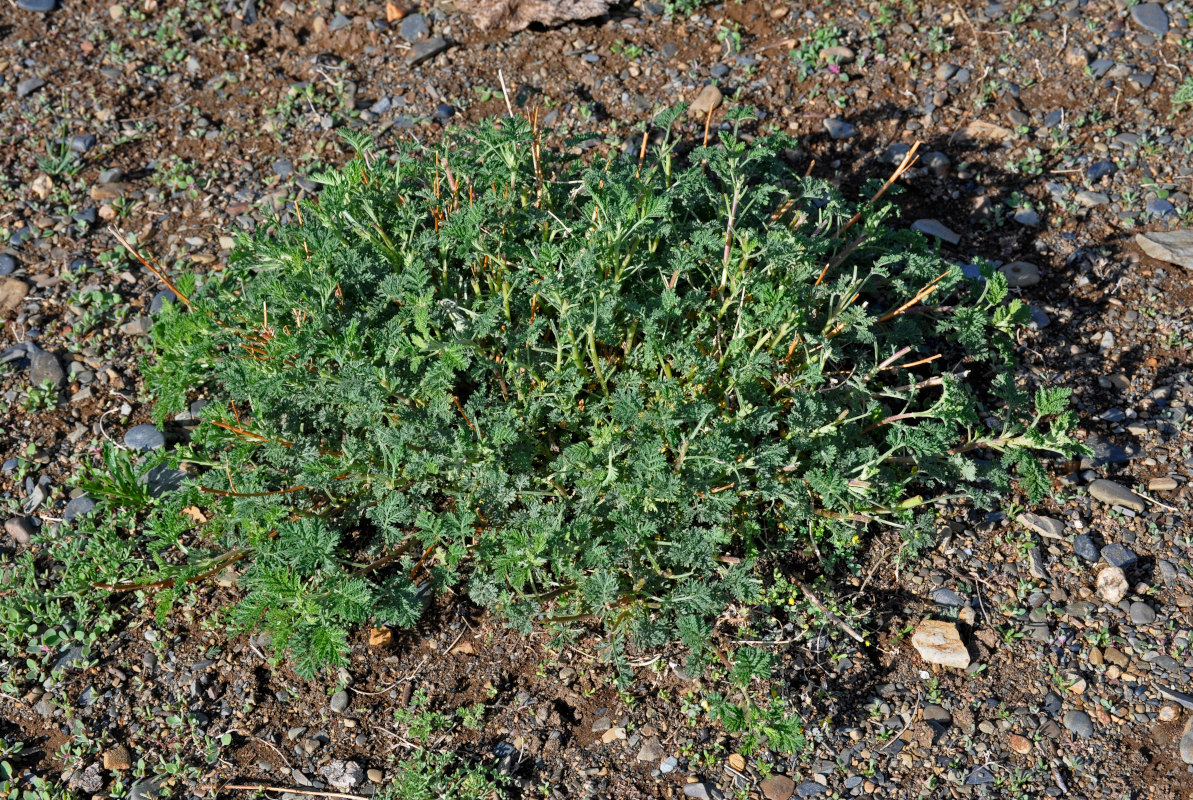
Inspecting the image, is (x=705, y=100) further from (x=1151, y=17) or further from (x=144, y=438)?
(x=144, y=438)

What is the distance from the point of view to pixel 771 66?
17.2 ft

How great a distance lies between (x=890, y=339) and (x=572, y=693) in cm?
170

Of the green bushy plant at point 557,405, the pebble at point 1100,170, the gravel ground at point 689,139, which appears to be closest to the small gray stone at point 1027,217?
the gravel ground at point 689,139

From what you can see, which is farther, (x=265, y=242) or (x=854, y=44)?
(x=854, y=44)

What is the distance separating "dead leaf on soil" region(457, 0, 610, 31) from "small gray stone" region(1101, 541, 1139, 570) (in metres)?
3.74

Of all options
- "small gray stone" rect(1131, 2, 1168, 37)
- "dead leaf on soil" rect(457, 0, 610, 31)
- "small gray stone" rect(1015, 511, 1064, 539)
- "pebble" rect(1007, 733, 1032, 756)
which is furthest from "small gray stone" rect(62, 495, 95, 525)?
"small gray stone" rect(1131, 2, 1168, 37)

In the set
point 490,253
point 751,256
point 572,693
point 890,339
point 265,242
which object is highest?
point 265,242

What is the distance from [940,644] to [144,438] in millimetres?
3193

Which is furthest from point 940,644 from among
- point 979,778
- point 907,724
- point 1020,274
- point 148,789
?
point 148,789

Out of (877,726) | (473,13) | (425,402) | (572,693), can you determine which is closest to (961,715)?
(877,726)

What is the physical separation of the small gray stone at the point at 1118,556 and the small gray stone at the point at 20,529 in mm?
4047

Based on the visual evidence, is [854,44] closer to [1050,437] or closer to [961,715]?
[1050,437]

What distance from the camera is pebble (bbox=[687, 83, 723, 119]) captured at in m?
5.07

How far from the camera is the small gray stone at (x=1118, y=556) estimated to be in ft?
11.7
